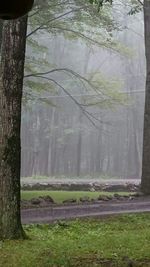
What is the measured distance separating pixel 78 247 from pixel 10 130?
5.58ft

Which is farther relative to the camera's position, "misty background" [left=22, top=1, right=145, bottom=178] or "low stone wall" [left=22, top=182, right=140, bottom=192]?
"misty background" [left=22, top=1, right=145, bottom=178]

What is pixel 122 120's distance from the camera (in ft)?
226

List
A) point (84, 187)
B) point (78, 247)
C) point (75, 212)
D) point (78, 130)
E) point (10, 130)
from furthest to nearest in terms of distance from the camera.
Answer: point (78, 130), point (84, 187), point (75, 212), point (10, 130), point (78, 247)

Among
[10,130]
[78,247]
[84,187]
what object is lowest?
[84,187]

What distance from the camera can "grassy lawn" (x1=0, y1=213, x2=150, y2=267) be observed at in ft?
16.0

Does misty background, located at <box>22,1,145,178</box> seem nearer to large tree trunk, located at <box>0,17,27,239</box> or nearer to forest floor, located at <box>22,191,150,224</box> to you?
forest floor, located at <box>22,191,150,224</box>

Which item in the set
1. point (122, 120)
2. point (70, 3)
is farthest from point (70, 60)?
point (70, 3)

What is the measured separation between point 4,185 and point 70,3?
14698 mm

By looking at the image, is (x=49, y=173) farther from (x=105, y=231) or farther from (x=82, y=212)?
→ (x=105, y=231)

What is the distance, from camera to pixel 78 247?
575 centimetres

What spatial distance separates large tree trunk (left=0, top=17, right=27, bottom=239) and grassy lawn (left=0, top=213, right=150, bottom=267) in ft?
1.15

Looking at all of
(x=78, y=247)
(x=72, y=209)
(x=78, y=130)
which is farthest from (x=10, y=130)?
(x=78, y=130)

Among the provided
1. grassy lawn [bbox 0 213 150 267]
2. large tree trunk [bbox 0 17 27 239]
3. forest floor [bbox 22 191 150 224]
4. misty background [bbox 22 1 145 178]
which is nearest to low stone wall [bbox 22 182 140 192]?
forest floor [bbox 22 191 150 224]

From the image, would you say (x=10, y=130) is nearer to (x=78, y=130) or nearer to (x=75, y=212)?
(x=75, y=212)
